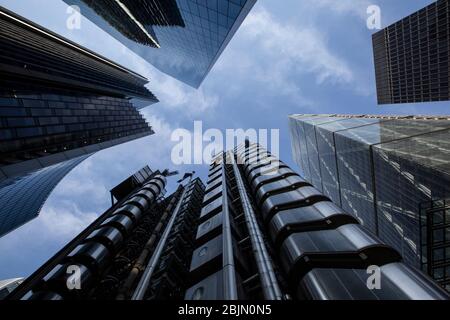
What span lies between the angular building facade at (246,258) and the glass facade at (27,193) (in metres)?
47.9

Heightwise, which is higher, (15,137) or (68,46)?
(68,46)

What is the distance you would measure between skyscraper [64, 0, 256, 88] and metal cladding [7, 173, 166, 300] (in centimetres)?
2415

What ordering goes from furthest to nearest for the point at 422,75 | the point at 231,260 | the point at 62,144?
1. the point at 422,75
2. the point at 62,144
3. the point at 231,260

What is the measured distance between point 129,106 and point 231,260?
84803 mm

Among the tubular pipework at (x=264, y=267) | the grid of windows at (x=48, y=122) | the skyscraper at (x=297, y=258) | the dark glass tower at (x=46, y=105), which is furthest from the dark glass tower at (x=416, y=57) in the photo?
the tubular pipework at (x=264, y=267)

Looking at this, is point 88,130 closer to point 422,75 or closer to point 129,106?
point 129,106

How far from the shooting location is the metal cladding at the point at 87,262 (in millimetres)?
14008

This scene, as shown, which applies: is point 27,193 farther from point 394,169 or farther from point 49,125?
point 394,169

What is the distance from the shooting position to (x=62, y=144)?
42875 mm

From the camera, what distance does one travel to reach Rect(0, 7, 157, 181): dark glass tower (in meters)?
32.8

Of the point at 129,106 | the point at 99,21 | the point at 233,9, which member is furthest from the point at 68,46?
the point at 233,9

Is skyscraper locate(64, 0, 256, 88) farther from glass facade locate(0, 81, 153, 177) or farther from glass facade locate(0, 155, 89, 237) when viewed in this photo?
glass facade locate(0, 155, 89, 237)

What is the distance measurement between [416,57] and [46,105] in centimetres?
14565

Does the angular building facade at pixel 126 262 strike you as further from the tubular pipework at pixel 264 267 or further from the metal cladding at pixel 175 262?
the tubular pipework at pixel 264 267
